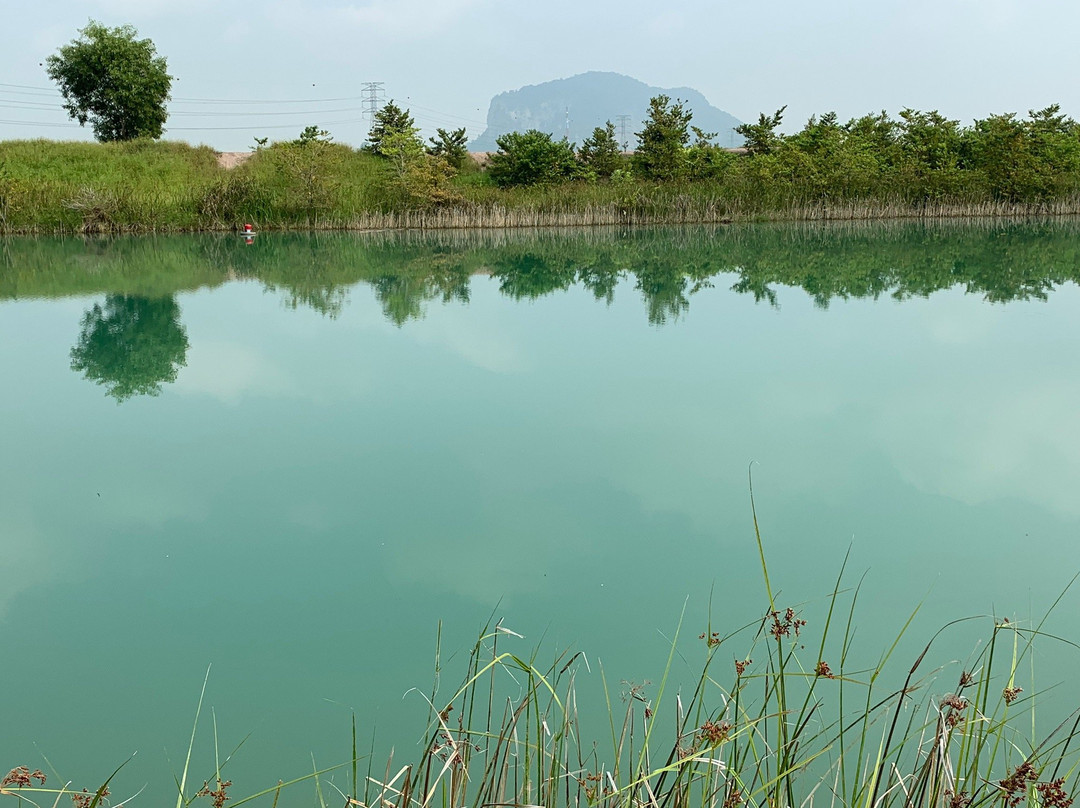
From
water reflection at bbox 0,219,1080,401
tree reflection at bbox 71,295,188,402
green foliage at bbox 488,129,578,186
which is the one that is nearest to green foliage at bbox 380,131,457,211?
green foliage at bbox 488,129,578,186

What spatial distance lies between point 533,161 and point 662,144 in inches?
114

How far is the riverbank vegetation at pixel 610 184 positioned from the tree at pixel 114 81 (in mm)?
6927

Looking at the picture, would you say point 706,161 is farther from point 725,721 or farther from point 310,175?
point 725,721

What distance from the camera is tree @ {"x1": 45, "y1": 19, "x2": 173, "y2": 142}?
1101 inches

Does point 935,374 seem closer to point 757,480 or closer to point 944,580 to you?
point 757,480

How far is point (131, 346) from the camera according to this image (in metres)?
7.37

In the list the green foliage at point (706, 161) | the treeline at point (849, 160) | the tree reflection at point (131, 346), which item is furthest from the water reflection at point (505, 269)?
the green foliage at point (706, 161)

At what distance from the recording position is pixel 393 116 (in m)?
22.9

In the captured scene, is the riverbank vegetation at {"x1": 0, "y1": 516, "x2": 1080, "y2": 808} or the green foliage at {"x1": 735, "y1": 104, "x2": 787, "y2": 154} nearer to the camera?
the riverbank vegetation at {"x1": 0, "y1": 516, "x2": 1080, "y2": 808}

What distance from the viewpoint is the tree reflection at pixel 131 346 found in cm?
626

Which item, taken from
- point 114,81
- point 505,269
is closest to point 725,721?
point 505,269

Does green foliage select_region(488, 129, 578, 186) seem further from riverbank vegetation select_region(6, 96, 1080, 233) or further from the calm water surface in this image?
the calm water surface

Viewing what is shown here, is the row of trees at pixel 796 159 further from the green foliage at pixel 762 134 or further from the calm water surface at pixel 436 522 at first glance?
the calm water surface at pixel 436 522

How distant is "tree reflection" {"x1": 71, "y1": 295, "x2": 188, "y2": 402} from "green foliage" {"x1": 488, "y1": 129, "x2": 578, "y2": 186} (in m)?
13.5
